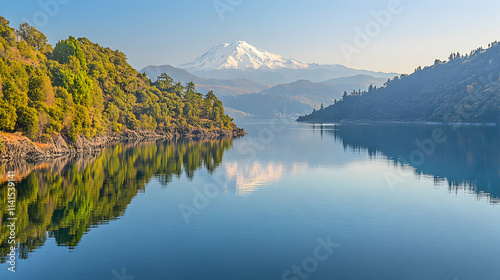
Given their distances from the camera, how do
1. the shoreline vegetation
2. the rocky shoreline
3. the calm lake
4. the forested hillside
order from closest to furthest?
1. the calm lake
2. the rocky shoreline
3. the shoreline vegetation
4. the forested hillside

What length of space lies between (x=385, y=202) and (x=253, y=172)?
2956 centimetres

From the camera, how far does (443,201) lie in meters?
47.8

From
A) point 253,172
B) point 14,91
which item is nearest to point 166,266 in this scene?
point 253,172

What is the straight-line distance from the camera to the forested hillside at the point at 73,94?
3258 inches

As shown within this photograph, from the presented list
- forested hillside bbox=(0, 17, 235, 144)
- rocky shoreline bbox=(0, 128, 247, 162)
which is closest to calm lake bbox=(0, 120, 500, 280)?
rocky shoreline bbox=(0, 128, 247, 162)

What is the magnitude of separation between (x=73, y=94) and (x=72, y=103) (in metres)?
5.90

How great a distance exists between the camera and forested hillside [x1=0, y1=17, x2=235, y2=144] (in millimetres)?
82750

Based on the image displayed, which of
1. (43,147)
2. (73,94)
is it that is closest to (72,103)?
(73,94)

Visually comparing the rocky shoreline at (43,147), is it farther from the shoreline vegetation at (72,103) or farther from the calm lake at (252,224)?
the calm lake at (252,224)

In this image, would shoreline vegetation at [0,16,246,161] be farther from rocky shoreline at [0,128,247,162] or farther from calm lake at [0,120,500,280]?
calm lake at [0,120,500,280]

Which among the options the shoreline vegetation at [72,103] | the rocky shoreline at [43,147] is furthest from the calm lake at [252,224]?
the shoreline vegetation at [72,103]

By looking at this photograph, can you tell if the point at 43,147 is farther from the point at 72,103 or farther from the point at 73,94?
the point at 73,94

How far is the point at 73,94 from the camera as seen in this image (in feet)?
352

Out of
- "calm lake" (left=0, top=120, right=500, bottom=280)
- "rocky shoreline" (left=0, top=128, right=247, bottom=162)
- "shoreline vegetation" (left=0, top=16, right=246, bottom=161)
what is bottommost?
"calm lake" (left=0, top=120, right=500, bottom=280)
